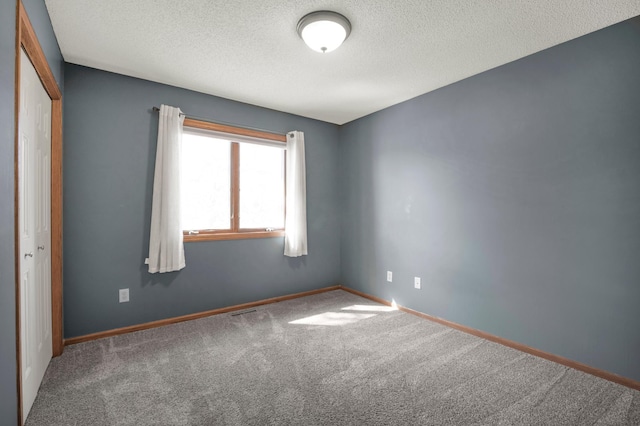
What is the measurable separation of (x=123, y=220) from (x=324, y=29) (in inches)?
93.4

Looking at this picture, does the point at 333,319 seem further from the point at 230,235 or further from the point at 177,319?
the point at 177,319

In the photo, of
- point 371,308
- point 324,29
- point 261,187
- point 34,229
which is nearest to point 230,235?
point 261,187

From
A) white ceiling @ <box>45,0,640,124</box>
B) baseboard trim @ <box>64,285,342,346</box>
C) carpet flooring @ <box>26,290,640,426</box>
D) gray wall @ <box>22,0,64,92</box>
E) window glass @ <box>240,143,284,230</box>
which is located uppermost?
white ceiling @ <box>45,0,640,124</box>

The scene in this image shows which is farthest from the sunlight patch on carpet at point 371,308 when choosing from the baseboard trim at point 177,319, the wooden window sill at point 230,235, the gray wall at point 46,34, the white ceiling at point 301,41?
the gray wall at point 46,34

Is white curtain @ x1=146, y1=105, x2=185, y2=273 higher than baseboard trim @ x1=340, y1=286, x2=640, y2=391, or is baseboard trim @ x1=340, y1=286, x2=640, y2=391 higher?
white curtain @ x1=146, y1=105, x2=185, y2=273

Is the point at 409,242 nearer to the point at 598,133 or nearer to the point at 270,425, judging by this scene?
the point at 598,133

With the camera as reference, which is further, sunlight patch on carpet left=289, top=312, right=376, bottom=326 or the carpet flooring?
sunlight patch on carpet left=289, top=312, right=376, bottom=326

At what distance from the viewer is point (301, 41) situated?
2.23 metres

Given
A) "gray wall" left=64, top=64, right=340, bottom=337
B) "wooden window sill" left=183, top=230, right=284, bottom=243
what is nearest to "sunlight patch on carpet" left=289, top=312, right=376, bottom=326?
"gray wall" left=64, top=64, right=340, bottom=337

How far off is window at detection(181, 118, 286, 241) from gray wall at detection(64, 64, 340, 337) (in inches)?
5.7

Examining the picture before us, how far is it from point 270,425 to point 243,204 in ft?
7.91

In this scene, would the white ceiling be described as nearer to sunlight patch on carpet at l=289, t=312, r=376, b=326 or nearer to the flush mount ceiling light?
the flush mount ceiling light

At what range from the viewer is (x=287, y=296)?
3.82m

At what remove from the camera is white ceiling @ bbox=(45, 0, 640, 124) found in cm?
186
